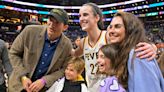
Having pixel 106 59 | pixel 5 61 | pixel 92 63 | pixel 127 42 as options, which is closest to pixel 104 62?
pixel 106 59

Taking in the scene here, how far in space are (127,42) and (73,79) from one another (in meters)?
1.83

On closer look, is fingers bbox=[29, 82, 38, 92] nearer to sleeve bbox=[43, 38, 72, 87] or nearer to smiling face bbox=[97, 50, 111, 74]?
sleeve bbox=[43, 38, 72, 87]

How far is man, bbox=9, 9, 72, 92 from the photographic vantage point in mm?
3246

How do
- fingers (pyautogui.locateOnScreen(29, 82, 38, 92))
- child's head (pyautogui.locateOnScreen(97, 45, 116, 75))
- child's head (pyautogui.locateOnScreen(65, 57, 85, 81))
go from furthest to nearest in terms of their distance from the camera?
child's head (pyautogui.locateOnScreen(65, 57, 85, 81))
fingers (pyautogui.locateOnScreen(29, 82, 38, 92))
child's head (pyautogui.locateOnScreen(97, 45, 116, 75))

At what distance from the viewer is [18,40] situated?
10.9 ft

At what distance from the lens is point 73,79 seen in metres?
3.69

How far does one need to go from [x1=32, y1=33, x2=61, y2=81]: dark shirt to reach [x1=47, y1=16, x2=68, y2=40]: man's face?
0.25ft

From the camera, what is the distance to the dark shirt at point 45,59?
3.28m

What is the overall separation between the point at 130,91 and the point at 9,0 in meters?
44.3

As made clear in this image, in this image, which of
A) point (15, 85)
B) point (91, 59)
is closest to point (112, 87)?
point (91, 59)

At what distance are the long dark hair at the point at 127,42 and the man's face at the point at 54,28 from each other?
123 centimetres

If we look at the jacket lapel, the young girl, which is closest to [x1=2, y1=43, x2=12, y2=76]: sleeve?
the jacket lapel

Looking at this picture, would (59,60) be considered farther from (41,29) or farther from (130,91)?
(130,91)

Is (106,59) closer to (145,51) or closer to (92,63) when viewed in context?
(92,63)
